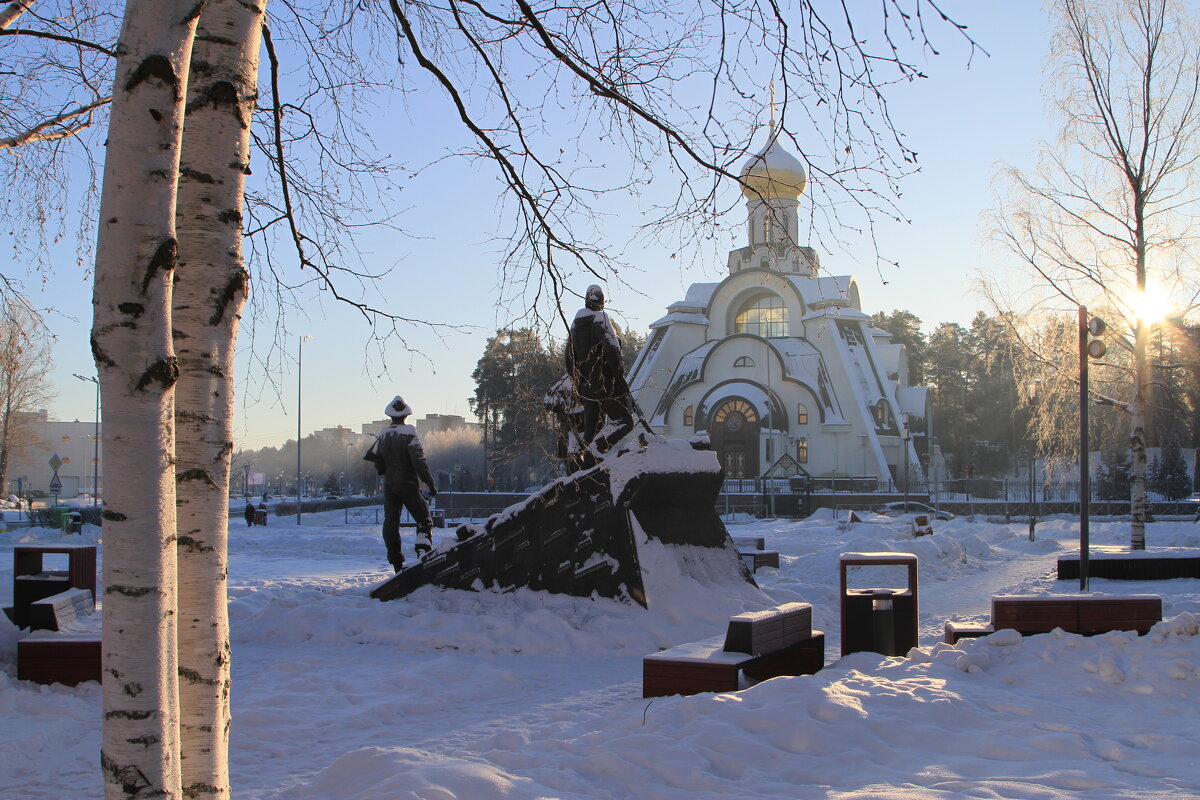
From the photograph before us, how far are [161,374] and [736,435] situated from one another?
42897 mm

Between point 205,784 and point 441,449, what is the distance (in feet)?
261

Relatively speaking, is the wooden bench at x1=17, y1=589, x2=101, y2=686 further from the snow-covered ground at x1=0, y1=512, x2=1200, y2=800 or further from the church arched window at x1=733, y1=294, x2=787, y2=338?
the church arched window at x1=733, y1=294, x2=787, y2=338

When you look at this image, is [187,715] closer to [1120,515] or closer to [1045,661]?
[1045,661]

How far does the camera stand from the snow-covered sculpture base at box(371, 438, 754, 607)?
9031 mm

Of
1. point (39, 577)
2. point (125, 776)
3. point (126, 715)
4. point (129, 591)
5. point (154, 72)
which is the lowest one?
point (39, 577)

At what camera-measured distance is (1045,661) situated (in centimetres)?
633

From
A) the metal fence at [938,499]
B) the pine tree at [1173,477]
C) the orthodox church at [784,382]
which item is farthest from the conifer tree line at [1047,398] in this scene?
the orthodox church at [784,382]

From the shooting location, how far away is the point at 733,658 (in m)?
6.00

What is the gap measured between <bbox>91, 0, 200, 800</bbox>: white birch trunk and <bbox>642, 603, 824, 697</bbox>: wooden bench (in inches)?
161

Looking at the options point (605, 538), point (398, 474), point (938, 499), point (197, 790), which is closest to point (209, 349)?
point (197, 790)

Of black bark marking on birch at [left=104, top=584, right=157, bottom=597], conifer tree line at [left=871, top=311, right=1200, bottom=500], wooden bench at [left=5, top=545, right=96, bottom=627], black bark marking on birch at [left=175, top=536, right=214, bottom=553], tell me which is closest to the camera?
black bark marking on birch at [left=104, top=584, right=157, bottom=597]

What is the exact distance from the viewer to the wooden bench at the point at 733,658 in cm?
590

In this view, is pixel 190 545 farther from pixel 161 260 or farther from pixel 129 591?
pixel 161 260

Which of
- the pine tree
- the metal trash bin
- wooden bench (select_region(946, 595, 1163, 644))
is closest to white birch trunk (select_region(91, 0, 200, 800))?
the metal trash bin
